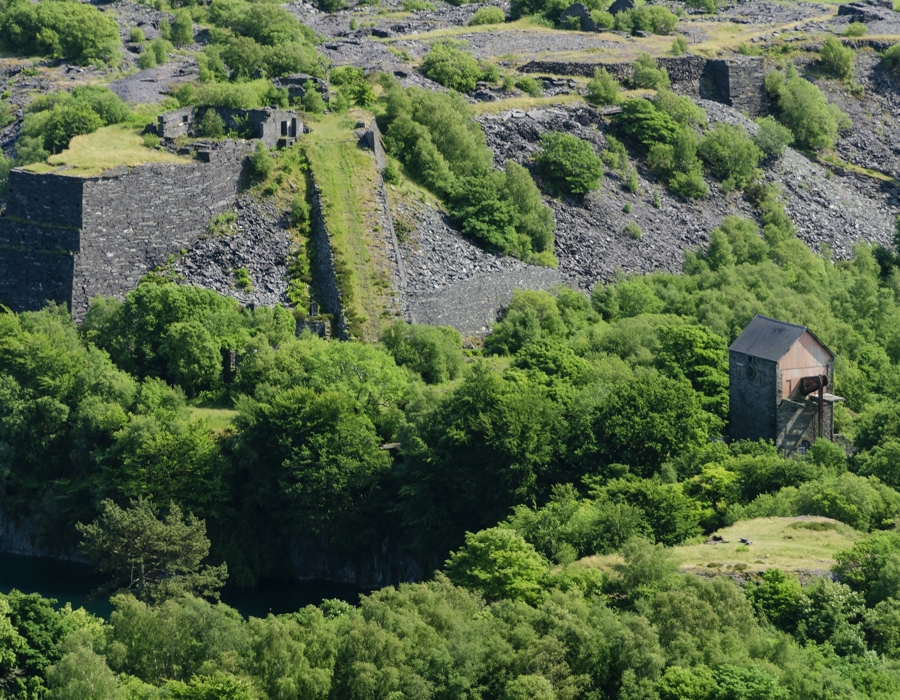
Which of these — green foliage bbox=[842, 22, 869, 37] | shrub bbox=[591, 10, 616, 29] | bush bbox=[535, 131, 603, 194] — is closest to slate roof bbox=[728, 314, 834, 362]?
bush bbox=[535, 131, 603, 194]

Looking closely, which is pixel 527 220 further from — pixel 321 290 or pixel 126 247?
pixel 126 247

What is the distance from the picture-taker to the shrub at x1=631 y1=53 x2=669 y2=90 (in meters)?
143

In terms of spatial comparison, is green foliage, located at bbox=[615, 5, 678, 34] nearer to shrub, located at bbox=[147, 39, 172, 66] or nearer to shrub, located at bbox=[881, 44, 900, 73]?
shrub, located at bbox=[881, 44, 900, 73]

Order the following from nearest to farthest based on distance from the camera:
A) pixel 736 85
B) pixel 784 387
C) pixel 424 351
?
pixel 784 387
pixel 424 351
pixel 736 85

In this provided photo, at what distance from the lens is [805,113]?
14762 cm

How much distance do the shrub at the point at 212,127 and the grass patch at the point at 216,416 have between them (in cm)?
1814

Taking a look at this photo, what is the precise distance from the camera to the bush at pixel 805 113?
14738cm

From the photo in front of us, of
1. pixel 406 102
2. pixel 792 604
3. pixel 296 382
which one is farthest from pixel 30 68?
pixel 792 604

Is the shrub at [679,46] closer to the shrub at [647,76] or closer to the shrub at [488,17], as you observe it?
the shrub at [647,76]

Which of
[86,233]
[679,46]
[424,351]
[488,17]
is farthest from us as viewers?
[488,17]

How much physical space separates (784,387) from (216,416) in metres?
25.4

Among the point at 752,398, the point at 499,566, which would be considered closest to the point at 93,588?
the point at 499,566

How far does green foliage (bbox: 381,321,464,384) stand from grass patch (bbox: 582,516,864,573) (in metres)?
22.9

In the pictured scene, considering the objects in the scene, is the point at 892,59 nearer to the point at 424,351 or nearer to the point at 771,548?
the point at 424,351
